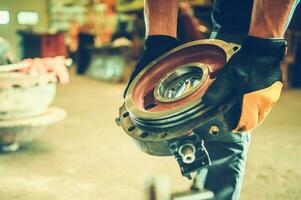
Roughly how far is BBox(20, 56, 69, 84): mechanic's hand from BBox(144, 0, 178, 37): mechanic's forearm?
4.75ft

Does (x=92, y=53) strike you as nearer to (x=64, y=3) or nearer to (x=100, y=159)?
(x=100, y=159)

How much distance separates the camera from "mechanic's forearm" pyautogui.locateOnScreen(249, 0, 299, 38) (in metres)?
0.85

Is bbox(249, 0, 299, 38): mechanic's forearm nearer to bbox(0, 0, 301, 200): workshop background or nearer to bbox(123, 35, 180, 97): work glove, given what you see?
bbox(123, 35, 180, 97): work glove

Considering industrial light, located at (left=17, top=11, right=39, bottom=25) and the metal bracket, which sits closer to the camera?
the metal bracket

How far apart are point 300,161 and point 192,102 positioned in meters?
1.83

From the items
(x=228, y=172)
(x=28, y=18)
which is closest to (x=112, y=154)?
(x=228, y=172)

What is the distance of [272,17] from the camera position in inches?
33.7

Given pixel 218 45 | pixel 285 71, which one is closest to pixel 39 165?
pixel 218 45

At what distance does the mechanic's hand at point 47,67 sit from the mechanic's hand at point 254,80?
5.86ft

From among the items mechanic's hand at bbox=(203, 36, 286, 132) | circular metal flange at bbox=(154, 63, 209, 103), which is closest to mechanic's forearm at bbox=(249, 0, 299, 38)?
mechanic's hand at bbox=(203, 36, 286, 132)

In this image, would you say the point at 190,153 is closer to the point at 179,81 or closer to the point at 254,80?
the point at 254,80

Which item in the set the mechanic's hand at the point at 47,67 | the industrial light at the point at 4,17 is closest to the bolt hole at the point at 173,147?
the mechanic's hand at the point at 47,67

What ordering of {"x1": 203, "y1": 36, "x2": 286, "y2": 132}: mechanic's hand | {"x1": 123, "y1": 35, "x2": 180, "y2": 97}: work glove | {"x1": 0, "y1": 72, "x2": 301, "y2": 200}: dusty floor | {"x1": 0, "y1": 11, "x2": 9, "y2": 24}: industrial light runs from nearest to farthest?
1. {"x1": 203, "y1": 36, "x2": 286, "y2": 132}: mechanic's hand
2. {"x1": 123, "y1": 35, "x2": 180, "y2": 97}: work glove
3. {"x1": 0, "y1": 72, "x2": 301, "y2": 200}: dusty floor
4. {"x1": 0, "y1": 11, "x2": 9, "y2": 24}: industrial light

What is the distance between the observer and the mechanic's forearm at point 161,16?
112cm
